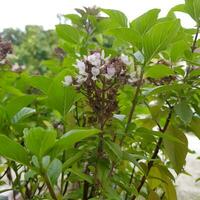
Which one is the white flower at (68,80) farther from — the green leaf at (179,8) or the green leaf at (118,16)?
the green leaf at (179,8)

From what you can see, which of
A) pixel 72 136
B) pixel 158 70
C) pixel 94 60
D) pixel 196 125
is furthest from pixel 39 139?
pixel 196 125

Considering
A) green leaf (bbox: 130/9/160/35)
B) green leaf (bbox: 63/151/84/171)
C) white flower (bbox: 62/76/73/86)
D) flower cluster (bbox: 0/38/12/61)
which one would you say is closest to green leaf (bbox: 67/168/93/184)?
green leaf (bbox: 63/151/84/171)

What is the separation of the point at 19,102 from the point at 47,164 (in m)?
0.18

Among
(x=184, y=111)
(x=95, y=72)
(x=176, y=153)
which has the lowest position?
(x=176, y=153)

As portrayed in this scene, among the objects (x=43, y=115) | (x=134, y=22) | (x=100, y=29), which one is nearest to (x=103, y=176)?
(x=134, y=22)

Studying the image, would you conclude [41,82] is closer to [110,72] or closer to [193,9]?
[110,72]

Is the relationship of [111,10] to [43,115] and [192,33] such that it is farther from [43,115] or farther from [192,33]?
[43,115]

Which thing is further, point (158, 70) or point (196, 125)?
point (196, 125)

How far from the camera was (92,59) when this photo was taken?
577 mm

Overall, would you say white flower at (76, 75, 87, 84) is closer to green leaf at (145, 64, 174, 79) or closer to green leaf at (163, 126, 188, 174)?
green leaf at (145, 64, 174, 79)

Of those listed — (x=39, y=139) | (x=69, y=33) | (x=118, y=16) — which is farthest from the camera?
(x=69, y=33)

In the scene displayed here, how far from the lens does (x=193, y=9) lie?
2.47 feet

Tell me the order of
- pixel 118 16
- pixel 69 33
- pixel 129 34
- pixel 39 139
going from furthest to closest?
1. pixel 69 33
2. pixel 118 16
3. pixel 129 34
4. pixel 39 139

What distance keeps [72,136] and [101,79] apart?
11cm
